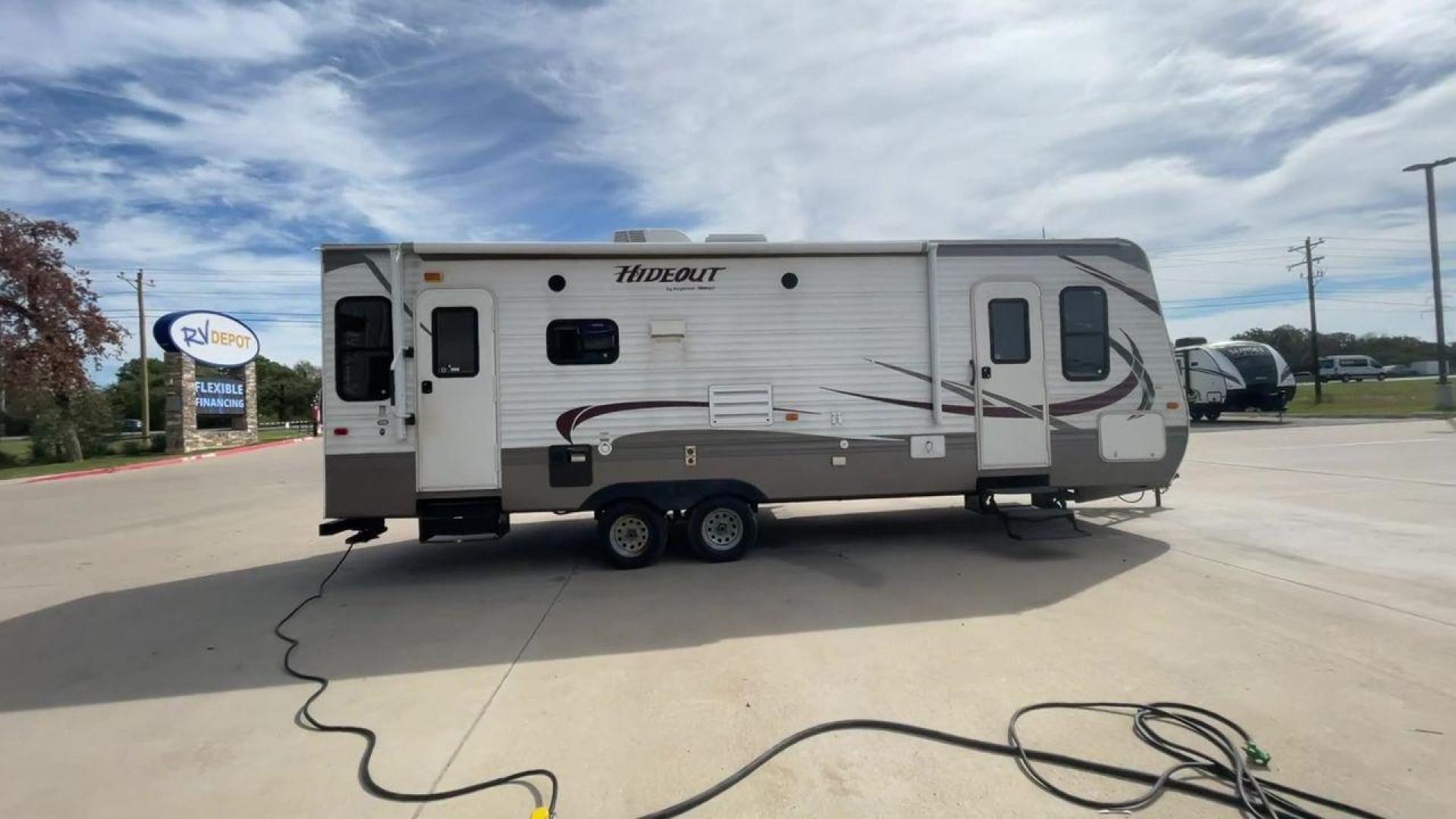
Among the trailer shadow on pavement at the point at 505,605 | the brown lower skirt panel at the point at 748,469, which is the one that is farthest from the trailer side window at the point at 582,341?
the trailer shadow on pavement at the point at 505,605

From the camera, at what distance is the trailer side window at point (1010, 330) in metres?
7.51

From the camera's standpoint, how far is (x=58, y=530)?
434 inches

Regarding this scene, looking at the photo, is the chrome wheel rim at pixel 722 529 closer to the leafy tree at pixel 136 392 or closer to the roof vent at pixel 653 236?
the roof vent at pixel 653 236

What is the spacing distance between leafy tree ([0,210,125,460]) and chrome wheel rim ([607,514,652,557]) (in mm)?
26837

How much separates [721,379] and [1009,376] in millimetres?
2926

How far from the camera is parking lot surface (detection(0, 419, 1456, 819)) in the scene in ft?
11.2

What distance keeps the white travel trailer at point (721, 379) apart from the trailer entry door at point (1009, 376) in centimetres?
2

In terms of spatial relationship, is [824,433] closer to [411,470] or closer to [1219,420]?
[411,470]

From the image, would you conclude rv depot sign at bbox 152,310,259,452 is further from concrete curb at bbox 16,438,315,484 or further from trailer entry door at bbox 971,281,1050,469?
trailer entry door at bbox 971,281,1050,469

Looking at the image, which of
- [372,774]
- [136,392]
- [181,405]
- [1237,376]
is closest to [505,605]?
[372,774]

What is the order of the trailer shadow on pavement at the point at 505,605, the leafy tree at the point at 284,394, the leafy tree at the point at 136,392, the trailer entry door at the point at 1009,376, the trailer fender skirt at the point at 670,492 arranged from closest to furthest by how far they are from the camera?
the trailer shadow on pavement at the point at 505,605, the trailer fender skirt at the point at 670,492, the trailer entry door at the point at 1009,376, the leafy tree at the point at 136,392, the leafy tree at the point at 284,394

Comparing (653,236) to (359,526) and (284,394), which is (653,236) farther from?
(284,394)

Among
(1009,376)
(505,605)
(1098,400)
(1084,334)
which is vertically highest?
(1084,334)

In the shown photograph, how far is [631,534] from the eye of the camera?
726cm
